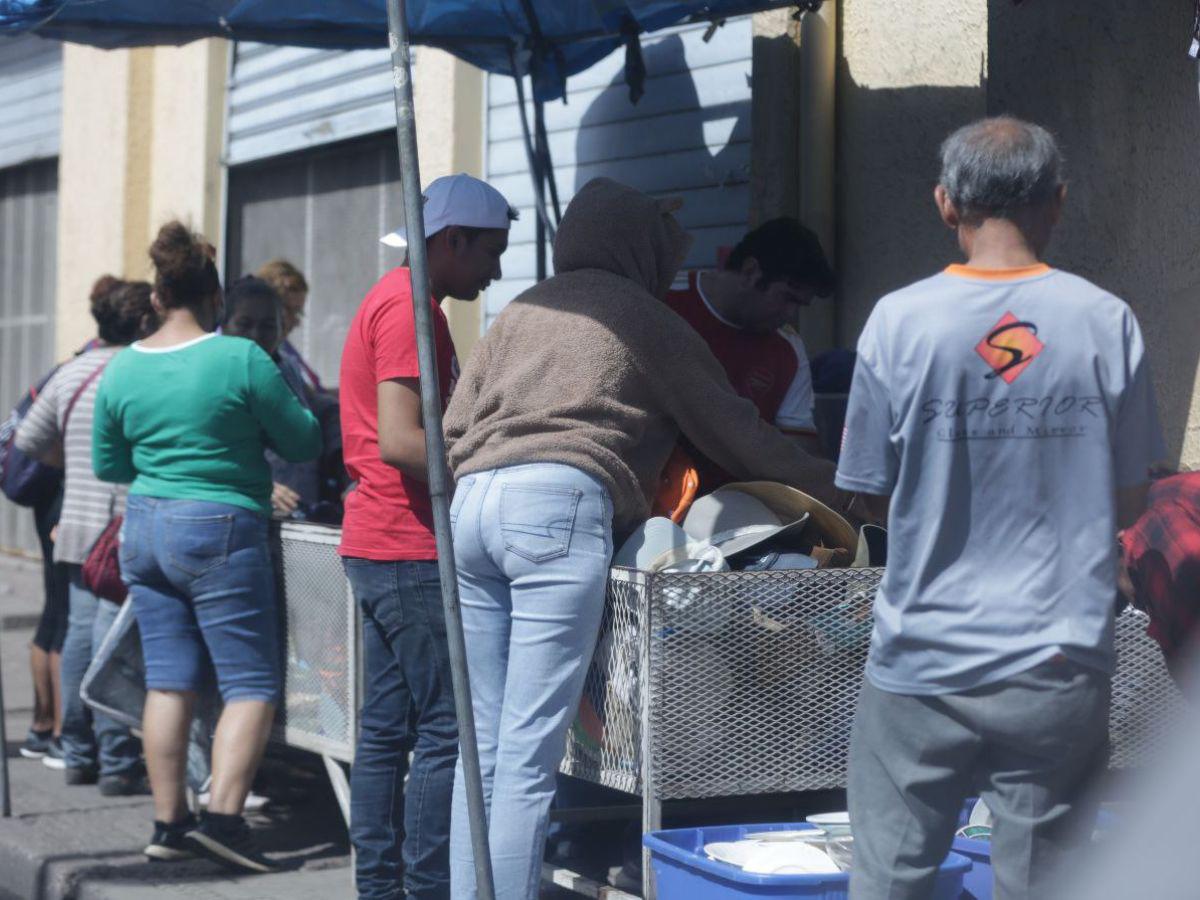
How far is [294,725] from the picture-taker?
539cm

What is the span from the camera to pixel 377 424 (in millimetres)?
4246

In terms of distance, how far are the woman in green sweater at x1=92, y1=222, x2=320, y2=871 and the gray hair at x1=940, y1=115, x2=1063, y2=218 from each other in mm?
2819

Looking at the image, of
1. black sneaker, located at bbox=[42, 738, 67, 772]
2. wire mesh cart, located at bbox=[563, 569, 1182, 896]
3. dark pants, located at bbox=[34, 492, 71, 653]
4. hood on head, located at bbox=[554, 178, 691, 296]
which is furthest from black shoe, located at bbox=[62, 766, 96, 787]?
hood on head, located at bbox=[554, 178, 691, 296]

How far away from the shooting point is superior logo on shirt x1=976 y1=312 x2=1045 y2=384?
263cm

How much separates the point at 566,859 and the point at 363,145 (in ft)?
16.9

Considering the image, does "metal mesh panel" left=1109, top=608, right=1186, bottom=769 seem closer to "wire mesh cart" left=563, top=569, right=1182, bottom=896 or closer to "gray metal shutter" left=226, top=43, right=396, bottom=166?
"wire mesh cart" left=563, top=569, right=1182, bottom=896

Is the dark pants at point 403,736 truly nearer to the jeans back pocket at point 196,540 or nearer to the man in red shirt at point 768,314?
the jeans back pocket at point 196,540

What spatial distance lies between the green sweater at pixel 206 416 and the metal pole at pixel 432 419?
5.96 feet

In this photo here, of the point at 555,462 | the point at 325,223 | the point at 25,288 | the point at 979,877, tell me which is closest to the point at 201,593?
the point at 555,462

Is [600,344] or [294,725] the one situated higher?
[600,344]

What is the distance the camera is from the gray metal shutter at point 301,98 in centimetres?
859

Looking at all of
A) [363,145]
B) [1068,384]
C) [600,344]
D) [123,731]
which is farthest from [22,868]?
[363,145]

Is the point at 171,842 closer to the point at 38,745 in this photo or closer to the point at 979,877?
the point at 38,745

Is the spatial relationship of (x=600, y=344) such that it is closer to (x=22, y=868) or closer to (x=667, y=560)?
(x=667, y=560)
